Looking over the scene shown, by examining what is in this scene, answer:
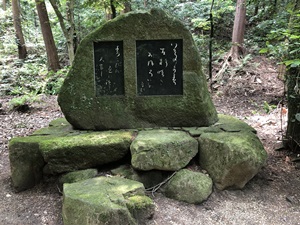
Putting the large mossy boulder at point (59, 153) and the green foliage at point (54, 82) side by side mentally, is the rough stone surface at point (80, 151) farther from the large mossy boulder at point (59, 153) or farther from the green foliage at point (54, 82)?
the green foliage at point (54, 82)

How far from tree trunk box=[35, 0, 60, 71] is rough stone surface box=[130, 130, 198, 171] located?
8770mm

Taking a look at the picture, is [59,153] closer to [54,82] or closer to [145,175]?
[145,175]

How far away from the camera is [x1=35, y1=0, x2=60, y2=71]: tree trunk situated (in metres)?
10.3

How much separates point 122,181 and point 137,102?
52.8 inches

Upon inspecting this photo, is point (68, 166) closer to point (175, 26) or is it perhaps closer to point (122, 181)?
point (122, 181)

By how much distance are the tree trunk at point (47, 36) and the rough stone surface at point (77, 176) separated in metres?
8.65

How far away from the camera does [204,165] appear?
12.0ft

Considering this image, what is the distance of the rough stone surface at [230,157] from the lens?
11.0ft

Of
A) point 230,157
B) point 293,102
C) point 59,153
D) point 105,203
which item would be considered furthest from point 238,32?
point 105,203

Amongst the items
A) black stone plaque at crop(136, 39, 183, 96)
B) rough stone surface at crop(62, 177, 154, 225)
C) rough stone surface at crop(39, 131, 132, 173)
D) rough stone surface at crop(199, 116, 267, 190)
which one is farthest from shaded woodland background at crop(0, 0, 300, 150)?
rough stone surface at crop(62, 177, 154, 225)

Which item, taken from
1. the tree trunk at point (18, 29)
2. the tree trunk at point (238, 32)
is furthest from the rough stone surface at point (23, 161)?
the tree trunk at point (18, 29)

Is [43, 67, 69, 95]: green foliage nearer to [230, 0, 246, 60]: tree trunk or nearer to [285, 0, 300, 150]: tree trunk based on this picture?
[230, 0, 246, 60]: tree trunk

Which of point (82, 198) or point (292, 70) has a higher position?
point (292, 70)

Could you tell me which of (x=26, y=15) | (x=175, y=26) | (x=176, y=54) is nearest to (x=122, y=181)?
(x=176, y=54)
